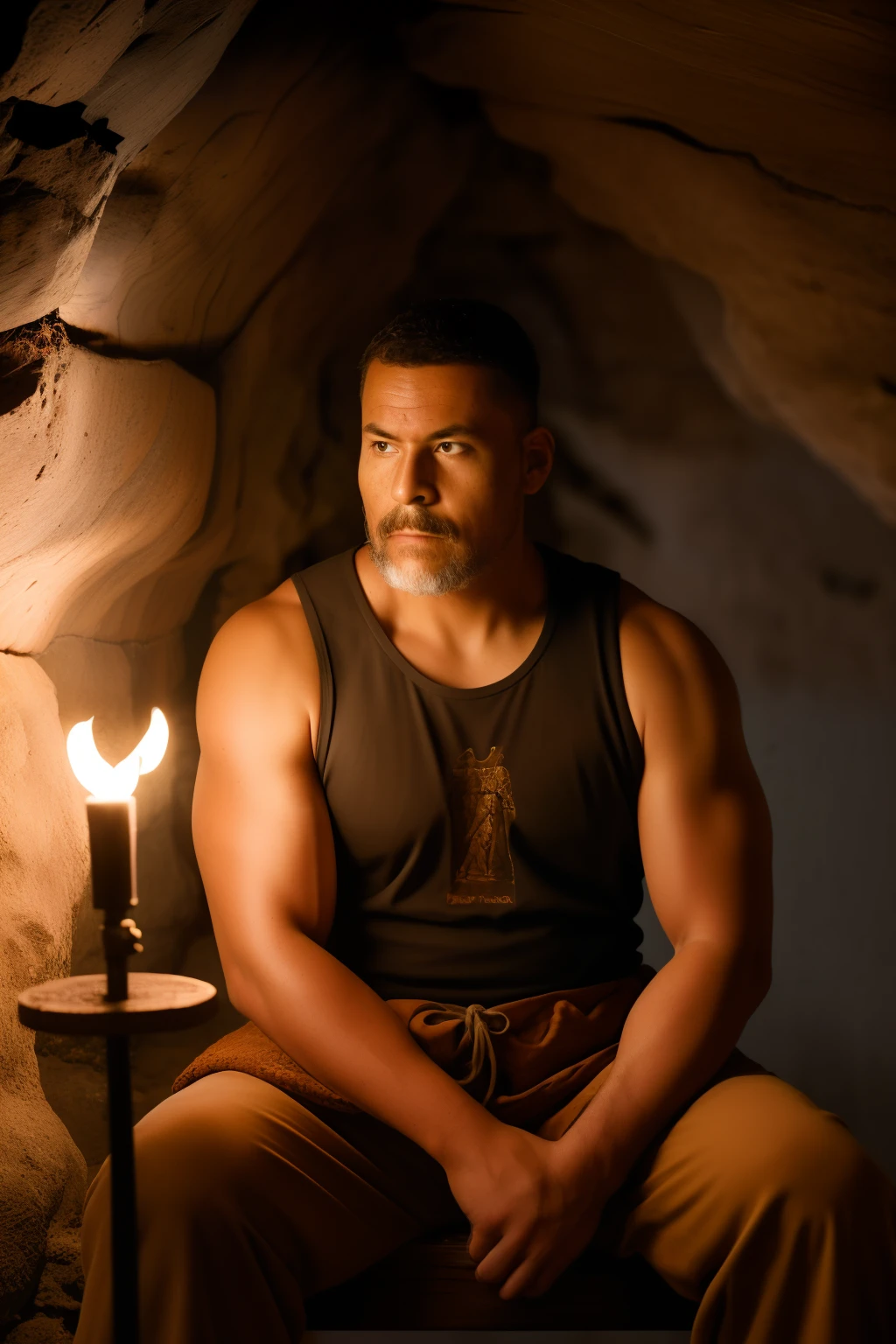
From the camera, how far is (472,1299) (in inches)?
66.7

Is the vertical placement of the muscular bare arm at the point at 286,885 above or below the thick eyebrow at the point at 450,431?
below

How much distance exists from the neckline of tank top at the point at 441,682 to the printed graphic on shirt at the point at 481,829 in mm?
104

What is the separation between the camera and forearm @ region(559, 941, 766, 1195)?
1736 mm

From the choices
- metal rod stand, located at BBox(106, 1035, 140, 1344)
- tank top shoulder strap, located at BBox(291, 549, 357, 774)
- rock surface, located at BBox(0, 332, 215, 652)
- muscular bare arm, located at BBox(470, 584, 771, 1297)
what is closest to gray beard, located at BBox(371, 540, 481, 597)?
tank top shoulder strap, located at BBox(291, 549, 357, 774)

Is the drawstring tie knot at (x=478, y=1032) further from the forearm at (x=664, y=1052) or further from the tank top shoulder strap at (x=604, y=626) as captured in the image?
the tank top shoulder strap at (x=604, y=626)

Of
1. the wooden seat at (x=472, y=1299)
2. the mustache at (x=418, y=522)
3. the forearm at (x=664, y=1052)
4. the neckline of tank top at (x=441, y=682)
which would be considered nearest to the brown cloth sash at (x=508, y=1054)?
the forearm at (x=664, y=1052)

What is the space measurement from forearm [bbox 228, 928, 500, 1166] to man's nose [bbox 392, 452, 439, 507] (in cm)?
73

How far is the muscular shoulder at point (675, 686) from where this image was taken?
2.03 metres

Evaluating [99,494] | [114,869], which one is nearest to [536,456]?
[99,494]

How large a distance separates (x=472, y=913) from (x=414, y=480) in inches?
28.6

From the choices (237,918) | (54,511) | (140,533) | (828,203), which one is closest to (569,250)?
(828,203)

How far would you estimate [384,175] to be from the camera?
2781mm

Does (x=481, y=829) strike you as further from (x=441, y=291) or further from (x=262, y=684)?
(x=441, y=291)

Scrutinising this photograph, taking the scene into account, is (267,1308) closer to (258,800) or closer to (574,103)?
(258,800)
